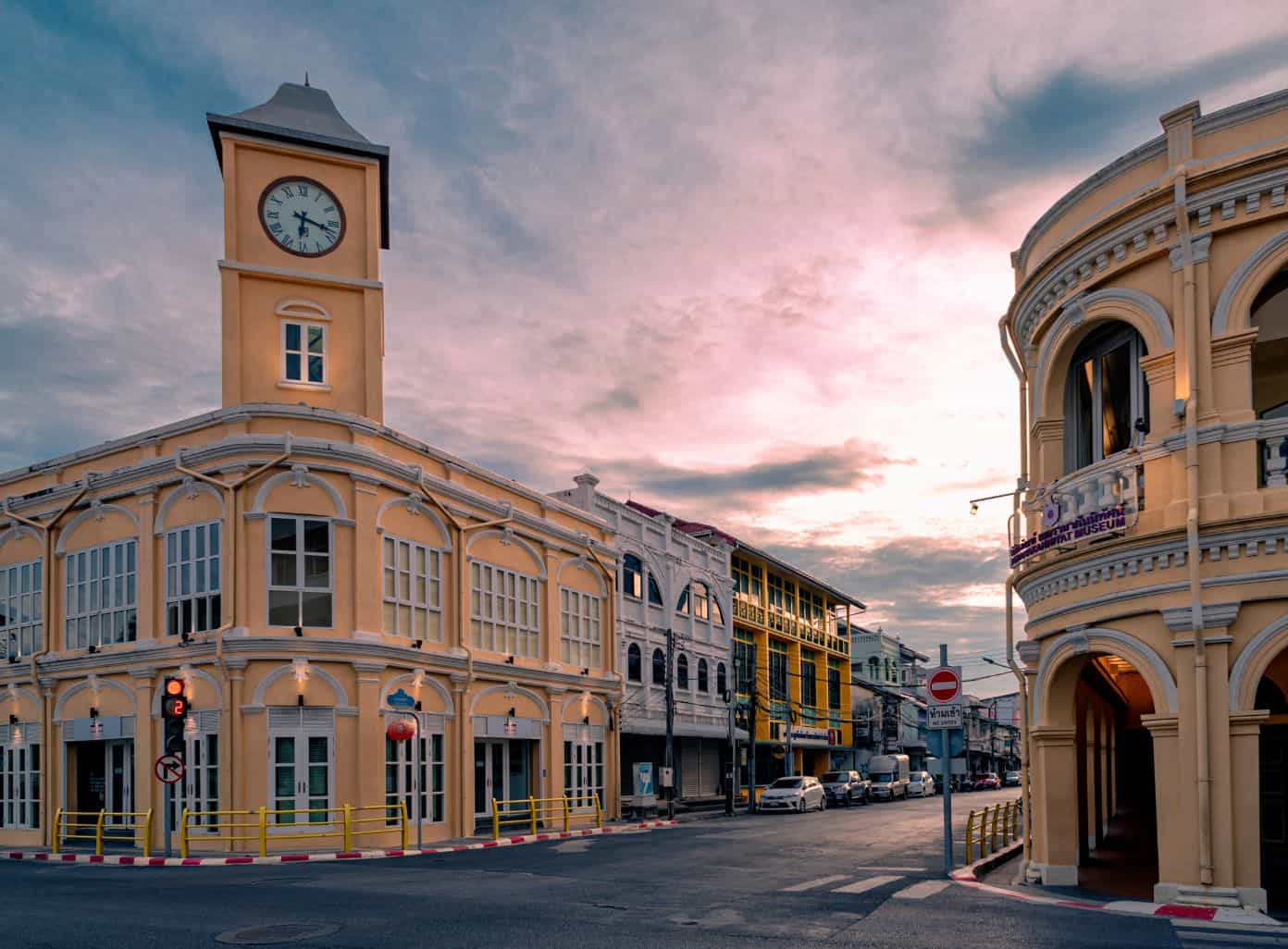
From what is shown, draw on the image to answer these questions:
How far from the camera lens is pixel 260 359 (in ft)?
96.9

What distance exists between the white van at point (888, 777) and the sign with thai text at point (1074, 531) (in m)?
44.2

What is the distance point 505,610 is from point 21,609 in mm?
12356

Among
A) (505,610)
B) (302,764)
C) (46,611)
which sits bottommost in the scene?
(302,764)

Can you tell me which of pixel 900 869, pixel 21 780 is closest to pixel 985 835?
pixel 900 869

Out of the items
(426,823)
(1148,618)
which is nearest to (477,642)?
(426,823)

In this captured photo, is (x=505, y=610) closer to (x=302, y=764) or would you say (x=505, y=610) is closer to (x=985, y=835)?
(x=302, y=764)

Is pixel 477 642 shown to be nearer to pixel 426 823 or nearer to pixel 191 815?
pixel 426 823

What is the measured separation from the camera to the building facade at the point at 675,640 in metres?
43.6

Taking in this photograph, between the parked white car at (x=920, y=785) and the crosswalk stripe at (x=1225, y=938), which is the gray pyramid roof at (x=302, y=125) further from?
the parked white car at (x=920, y=785)

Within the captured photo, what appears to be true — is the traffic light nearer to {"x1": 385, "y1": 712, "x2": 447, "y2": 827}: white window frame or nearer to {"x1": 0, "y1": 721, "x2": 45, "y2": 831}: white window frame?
{"x1": 385, "y1": 712, "x2": 447, "y2": 827}: white window frame

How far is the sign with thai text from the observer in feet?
49.6

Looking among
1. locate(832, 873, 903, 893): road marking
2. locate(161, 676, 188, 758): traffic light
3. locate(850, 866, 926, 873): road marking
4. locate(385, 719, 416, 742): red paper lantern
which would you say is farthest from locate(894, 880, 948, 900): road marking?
locate(161, 676, 188, 758): traffic light

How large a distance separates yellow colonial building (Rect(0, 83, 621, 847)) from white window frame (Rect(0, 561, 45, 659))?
0.07 meters

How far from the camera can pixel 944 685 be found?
18.8 metres
